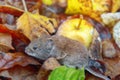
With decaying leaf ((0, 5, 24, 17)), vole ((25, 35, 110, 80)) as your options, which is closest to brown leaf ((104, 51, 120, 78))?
vole ((25, 35, 110, 80))

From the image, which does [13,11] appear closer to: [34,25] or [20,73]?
[34,25]

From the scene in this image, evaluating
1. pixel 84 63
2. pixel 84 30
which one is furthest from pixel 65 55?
pixel 84 30

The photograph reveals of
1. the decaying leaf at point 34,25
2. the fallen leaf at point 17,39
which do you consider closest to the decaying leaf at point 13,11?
the decaying leaf at point 34,25

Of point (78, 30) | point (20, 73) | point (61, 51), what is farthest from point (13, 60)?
point (78, 30)

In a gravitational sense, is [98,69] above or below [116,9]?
below

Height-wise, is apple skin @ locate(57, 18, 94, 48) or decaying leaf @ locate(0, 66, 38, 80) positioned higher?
apple skin @ locate(57, 18, 94, 48)

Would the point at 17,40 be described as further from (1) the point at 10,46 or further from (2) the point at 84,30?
(2) the point at 84,30

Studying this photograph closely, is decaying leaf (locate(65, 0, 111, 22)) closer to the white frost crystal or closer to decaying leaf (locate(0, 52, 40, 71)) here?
the white frost crystal

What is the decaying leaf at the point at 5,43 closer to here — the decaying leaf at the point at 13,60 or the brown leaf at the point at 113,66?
the decaying leaf at the point at 13,60
